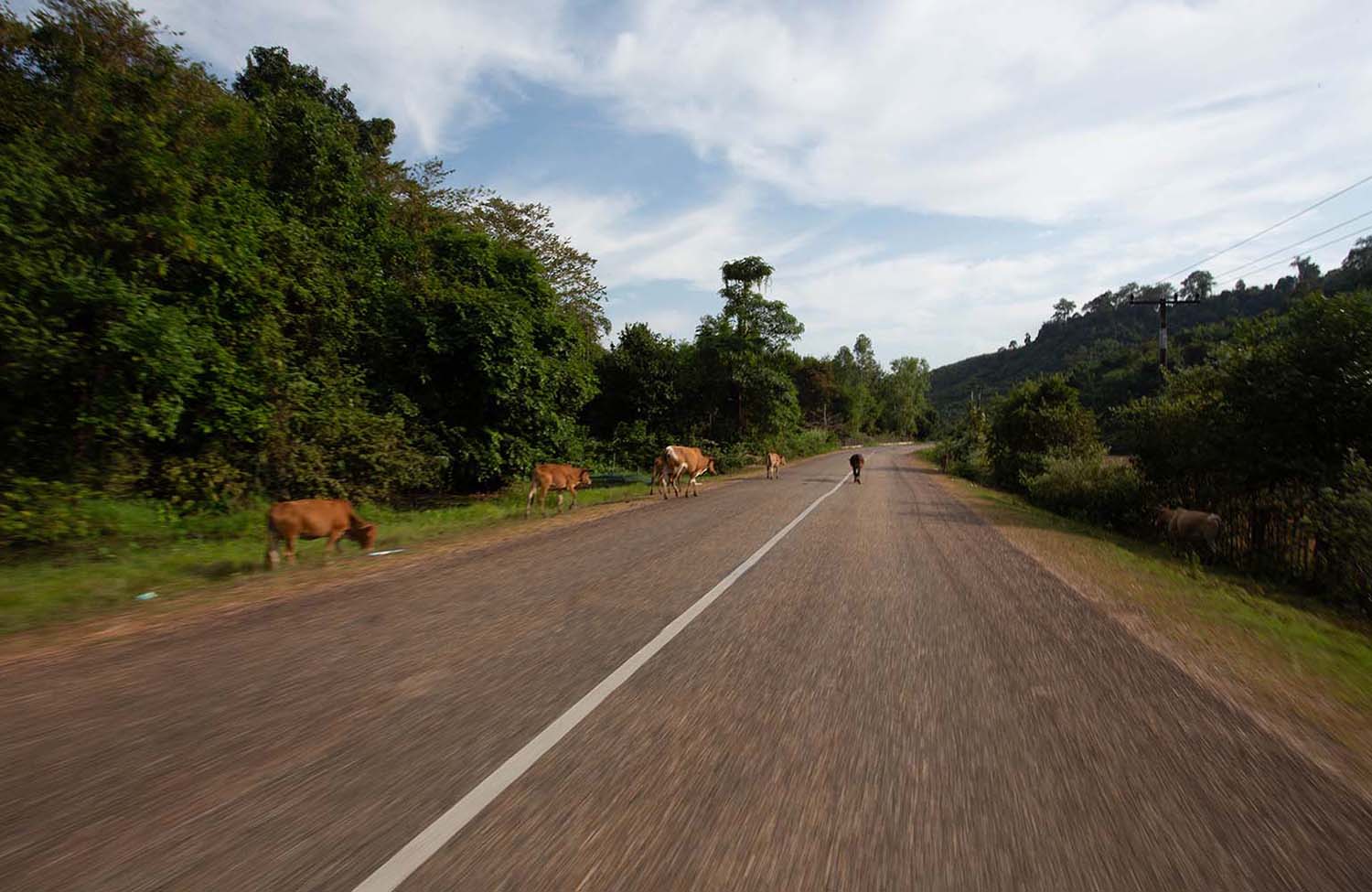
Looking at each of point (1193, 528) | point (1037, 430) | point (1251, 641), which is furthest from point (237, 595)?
point (1037, 430)

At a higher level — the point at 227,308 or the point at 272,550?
the point at 227,308

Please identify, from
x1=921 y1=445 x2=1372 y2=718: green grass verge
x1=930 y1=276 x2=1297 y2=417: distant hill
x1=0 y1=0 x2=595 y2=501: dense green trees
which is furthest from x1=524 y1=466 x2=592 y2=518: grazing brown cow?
x1=930 y1=276 x2=1297 y2=417: distant hill

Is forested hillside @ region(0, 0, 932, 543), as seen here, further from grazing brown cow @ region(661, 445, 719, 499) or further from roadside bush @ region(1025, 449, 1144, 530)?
roadside bush @ region(1025, 449, 1144, 530)

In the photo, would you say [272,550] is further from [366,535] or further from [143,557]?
[143,557]

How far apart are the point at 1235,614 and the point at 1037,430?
22271mm

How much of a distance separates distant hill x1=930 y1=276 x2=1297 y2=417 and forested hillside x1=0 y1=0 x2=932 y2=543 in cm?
8065

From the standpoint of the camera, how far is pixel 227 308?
11.7m

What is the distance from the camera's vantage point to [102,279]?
359 inches

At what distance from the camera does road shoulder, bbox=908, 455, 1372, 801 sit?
388 centimetres

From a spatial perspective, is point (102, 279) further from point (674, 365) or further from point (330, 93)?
point (330, 93)

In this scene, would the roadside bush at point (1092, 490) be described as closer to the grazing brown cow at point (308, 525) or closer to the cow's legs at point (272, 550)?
the grazing brown cow at point (308, 525)

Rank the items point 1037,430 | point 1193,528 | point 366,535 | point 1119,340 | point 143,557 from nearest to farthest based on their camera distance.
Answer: point 143,557 < point 366,535 < point 1193,528 < point 1037,430 < point 1119,340

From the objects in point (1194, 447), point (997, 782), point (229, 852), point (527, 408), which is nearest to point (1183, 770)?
point (997, 782)

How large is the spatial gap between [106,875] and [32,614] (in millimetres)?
5088
